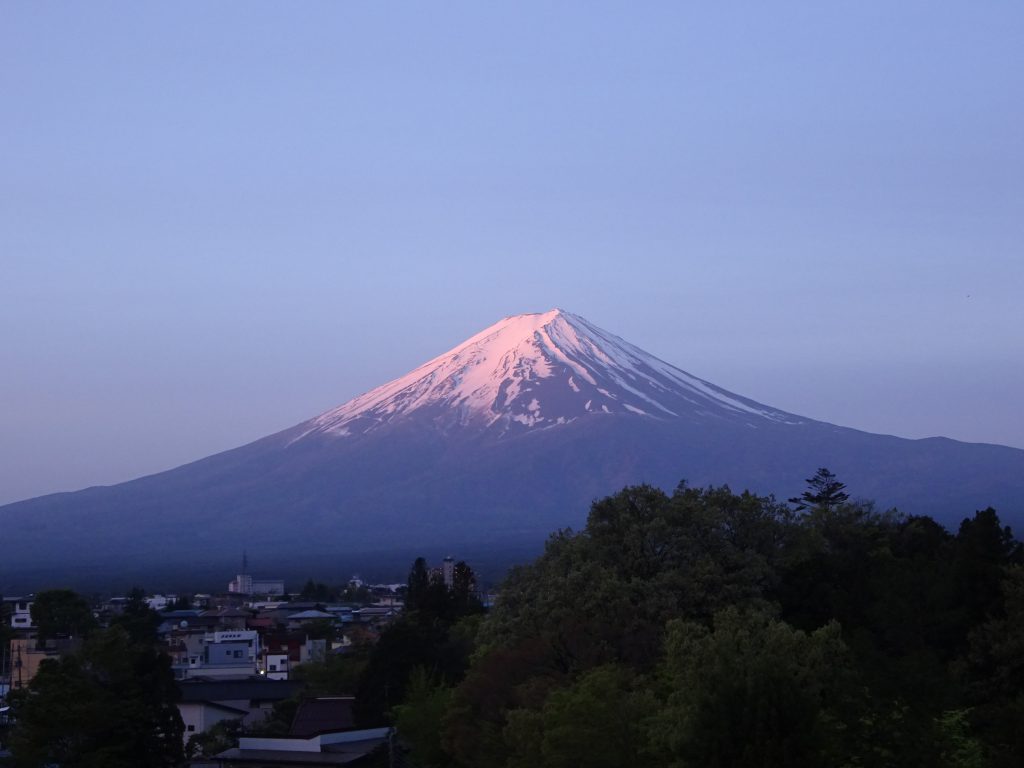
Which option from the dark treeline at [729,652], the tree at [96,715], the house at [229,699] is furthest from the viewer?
the house at [229,699]

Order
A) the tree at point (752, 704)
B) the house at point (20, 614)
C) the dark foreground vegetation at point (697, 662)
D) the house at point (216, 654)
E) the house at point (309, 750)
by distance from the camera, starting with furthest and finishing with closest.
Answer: the house at point (20, 614)
the house at point (216, 654)
the house at point (309, 750)
the dark foreground vegetation at point (697, 662)
the tree at point (752, 704)

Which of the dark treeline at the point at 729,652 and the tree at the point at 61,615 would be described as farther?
the tree at the point at 61,615

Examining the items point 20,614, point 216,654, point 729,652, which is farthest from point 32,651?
point 729,652

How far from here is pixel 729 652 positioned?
68.5ft

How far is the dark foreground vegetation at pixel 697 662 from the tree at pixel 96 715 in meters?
0.05

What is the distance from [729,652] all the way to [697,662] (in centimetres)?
66

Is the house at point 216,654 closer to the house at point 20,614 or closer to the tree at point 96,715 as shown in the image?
the house at point 20,614

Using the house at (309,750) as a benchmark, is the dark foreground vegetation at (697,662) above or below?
above

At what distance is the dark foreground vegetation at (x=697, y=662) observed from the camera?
19719 mm

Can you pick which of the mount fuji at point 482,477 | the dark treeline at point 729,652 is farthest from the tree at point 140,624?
the mount fuji at point 482,477

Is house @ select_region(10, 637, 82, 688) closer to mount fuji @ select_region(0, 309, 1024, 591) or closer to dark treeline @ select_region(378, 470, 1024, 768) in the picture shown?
dark treeline @ select_region(378, 470, 1024, 768)

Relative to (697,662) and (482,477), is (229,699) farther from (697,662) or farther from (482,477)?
(482,477)

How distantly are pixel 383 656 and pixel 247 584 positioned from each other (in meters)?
78.4

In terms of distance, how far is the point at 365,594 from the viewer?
101 meters
